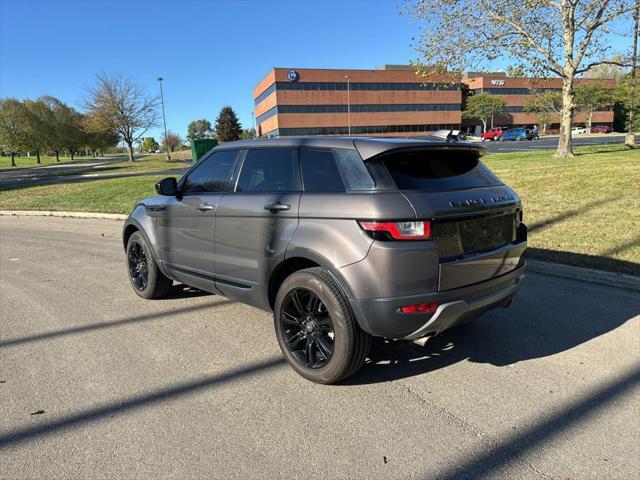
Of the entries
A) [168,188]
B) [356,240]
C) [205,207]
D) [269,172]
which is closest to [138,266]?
[168,188]

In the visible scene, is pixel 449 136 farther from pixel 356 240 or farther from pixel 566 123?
pixel 566 123

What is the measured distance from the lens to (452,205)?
3.03m

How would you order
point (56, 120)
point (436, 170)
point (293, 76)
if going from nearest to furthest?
1. point (436, 170)
2. point (56, 120)
3. point (293, 76)

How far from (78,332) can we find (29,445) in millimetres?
1922

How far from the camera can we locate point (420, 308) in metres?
2.95

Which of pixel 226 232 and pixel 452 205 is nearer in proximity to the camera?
pixel 452 205

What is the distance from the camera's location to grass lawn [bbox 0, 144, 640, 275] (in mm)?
6384

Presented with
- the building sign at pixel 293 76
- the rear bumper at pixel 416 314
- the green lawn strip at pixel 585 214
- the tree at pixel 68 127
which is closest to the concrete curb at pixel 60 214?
the green lawn strip at pixel 585 214

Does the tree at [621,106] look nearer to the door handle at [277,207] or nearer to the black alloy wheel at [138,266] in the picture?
the black alloy wheel at [138,266]

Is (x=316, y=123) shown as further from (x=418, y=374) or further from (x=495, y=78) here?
(x=418, y=374)

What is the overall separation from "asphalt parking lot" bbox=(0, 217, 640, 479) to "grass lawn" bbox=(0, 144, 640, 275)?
4.76 ft

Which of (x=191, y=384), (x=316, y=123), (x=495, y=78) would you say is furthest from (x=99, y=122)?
(x=495, y=78)

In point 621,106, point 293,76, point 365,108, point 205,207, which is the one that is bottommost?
point 205,207

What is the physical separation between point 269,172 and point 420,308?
5.63 feet
